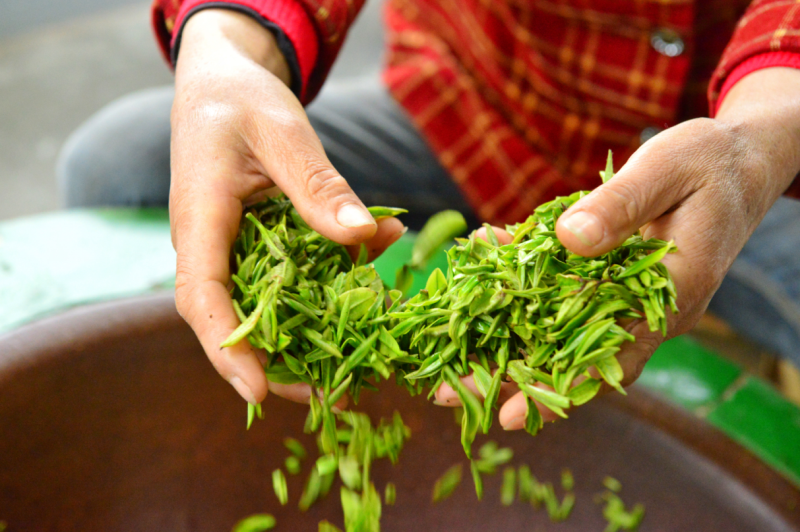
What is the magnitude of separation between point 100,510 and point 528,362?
2.19ft

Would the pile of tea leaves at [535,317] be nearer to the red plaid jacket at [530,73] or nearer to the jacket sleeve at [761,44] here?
the jacket sleeve at [761,44]

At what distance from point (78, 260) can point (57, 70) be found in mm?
2378

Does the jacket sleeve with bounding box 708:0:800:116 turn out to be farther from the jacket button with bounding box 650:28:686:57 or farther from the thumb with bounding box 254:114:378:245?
the thumb with bounding box 254:114:378:245

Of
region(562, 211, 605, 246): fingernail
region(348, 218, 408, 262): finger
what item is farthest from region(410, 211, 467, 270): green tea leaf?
region(562, 211, 605, 246): fingernail

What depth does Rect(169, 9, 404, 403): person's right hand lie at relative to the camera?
2.16ft

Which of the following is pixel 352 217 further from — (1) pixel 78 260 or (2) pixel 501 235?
(1) pixel 78 260

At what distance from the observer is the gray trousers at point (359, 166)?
1.32 m

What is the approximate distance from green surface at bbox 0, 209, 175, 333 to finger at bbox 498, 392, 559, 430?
754 millimetres

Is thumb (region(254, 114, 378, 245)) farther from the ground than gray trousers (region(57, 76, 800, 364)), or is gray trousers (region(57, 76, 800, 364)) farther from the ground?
thumb (region(254, 114, 378, 245))

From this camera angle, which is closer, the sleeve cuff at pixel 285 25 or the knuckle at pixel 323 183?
→ the knuckle at pixel 323 183

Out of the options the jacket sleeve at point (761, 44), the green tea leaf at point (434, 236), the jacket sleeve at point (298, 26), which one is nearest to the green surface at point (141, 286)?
the green tea leaf at point (434, 236)

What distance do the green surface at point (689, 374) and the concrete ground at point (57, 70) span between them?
236cm

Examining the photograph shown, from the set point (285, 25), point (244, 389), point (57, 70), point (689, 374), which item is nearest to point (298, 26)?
point (285, 25)

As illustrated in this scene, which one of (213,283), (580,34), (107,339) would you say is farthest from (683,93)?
(107,339)
